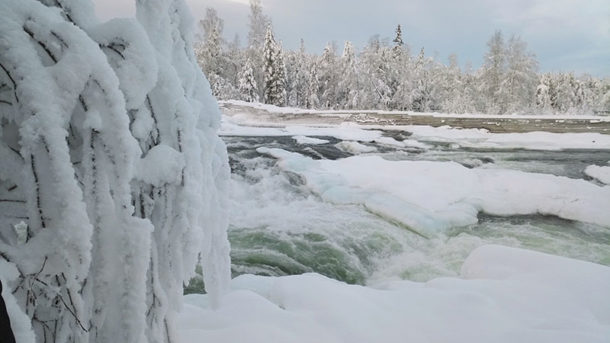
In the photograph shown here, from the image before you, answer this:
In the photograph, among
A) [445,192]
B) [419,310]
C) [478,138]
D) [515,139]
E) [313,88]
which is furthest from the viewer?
[313,88]

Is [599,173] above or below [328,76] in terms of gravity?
below

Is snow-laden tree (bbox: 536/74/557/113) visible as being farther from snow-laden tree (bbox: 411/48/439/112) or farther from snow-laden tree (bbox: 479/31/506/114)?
snow-laden tree (bbox: 411/48/439/112)

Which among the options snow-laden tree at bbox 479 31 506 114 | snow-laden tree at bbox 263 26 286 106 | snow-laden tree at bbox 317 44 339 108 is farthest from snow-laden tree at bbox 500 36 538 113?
snow-laden tree at bbox 263 26 286 106

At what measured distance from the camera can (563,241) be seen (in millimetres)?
5160

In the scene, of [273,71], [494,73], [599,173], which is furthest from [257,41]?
[599,173]

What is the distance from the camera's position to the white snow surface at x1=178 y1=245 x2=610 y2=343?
7.79 feet

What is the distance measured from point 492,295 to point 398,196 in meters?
3.85

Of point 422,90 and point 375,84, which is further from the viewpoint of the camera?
point 375,84

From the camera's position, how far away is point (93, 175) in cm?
122

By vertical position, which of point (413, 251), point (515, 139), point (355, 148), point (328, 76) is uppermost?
point (328, 76)

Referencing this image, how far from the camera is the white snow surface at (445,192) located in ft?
19.6

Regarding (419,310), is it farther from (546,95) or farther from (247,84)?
(546,95)

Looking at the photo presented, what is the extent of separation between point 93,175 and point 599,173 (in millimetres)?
11103

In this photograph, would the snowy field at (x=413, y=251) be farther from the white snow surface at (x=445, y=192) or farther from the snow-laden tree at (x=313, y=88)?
the snow-laden tree at (x=313, y=88)
